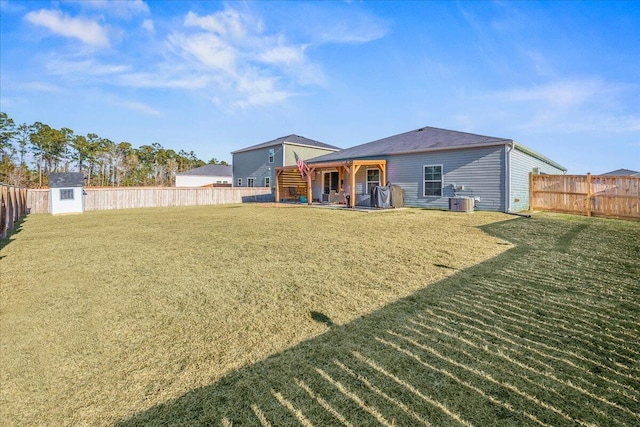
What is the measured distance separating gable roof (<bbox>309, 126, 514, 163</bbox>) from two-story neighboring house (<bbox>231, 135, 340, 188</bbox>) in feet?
18.7

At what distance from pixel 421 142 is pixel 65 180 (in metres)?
20.4

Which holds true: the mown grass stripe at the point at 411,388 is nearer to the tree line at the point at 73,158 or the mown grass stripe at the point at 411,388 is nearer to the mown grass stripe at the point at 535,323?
the mown grass stripe at the point at 535,323

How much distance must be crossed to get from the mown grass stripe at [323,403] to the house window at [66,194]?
20739 mm

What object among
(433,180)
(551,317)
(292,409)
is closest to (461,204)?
(433,180)

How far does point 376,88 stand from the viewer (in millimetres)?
17906

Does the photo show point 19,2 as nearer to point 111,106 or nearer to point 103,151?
point 111,106

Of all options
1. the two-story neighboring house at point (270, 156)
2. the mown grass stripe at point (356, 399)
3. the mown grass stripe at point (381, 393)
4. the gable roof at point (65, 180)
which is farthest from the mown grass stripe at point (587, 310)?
the two-story neighboring house at point (270, 156)

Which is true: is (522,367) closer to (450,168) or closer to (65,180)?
(450,168)

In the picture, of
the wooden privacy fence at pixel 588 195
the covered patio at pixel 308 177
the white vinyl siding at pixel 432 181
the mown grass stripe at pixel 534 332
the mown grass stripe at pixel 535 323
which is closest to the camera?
the mown grass stripe at pixel 534 332

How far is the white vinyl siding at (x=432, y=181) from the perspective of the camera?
46.3ft

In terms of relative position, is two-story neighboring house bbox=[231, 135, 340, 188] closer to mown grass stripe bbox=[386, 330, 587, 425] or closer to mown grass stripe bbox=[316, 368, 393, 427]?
mown grass stripe bbox=[386, 330, 587, 425]

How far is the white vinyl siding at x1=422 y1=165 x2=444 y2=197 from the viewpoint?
556 inches

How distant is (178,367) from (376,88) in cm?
1851

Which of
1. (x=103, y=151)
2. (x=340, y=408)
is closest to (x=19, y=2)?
(x=340, y=408)
